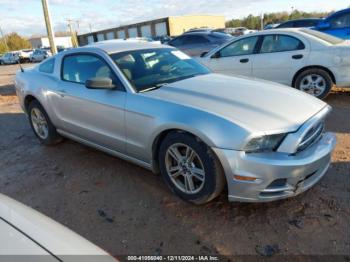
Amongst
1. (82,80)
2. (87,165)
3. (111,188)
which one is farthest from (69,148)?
(111,188)

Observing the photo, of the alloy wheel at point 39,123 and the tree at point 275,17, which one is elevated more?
the tree at point 275,17

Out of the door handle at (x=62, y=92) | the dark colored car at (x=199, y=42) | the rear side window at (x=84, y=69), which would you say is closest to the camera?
the rear side window at (x=84, y=69)

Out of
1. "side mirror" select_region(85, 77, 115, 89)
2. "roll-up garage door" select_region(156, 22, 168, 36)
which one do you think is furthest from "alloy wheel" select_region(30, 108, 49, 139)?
"roll-up garage door" select_region(156, 22, 168, 36)

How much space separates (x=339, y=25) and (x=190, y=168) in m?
8.38

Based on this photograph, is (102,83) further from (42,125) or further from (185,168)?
(42,125)

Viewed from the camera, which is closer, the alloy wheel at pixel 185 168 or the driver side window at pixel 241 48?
the alloy wheel at pixel 185 168

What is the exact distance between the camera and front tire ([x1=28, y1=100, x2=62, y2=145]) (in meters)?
4.95

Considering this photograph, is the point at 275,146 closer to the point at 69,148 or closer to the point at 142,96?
the point at 142,96

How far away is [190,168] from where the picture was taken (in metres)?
3.17

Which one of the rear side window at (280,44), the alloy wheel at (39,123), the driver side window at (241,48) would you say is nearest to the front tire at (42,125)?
the alloy wheel at (39,123)

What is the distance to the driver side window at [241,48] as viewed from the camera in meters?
7.05

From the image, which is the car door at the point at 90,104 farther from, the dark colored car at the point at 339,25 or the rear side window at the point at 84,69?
the dark colored car at the point at 339,25

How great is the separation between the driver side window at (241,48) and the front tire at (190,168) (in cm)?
457

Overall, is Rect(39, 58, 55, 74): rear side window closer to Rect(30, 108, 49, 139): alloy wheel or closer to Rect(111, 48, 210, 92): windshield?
Rect(30, 108, 49, 139): alloy wheel
